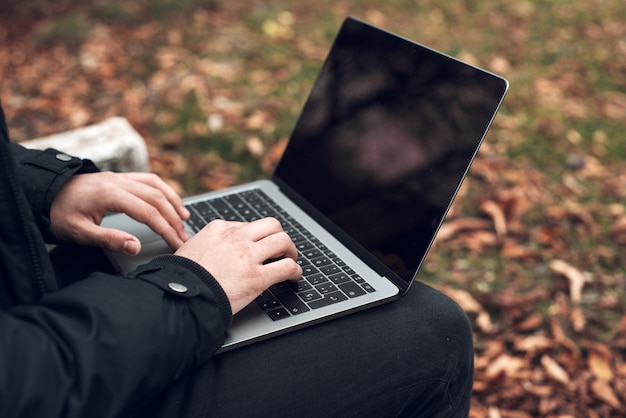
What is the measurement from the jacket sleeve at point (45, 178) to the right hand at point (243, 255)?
0.43 m

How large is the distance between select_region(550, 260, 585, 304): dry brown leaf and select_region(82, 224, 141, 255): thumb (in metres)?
1.93

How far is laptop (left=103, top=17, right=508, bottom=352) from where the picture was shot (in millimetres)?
1441

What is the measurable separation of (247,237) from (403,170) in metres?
0.47

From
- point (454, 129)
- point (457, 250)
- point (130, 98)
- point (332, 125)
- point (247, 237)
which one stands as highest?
point (454, 129)

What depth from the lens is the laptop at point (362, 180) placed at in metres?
1.44

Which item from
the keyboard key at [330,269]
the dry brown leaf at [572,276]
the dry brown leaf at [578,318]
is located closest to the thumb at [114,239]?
the keyboard key at [330,269]

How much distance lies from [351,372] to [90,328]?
526 mm

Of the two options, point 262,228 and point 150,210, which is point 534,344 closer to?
point 262,228

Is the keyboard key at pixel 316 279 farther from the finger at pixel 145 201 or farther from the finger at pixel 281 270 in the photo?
the finger at pixel 145 201

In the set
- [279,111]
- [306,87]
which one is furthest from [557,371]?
[306,87]

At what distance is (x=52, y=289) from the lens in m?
1.27

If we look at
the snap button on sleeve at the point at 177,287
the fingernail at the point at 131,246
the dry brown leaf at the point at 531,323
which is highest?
the snap button on sleeve at the point at 177,287

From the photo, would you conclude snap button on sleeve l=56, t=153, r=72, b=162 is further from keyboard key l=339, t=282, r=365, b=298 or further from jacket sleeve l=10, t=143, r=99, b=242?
keyboard key l=339, t=282, r=365, b=298

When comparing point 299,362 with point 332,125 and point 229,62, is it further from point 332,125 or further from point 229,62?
point 229,62
